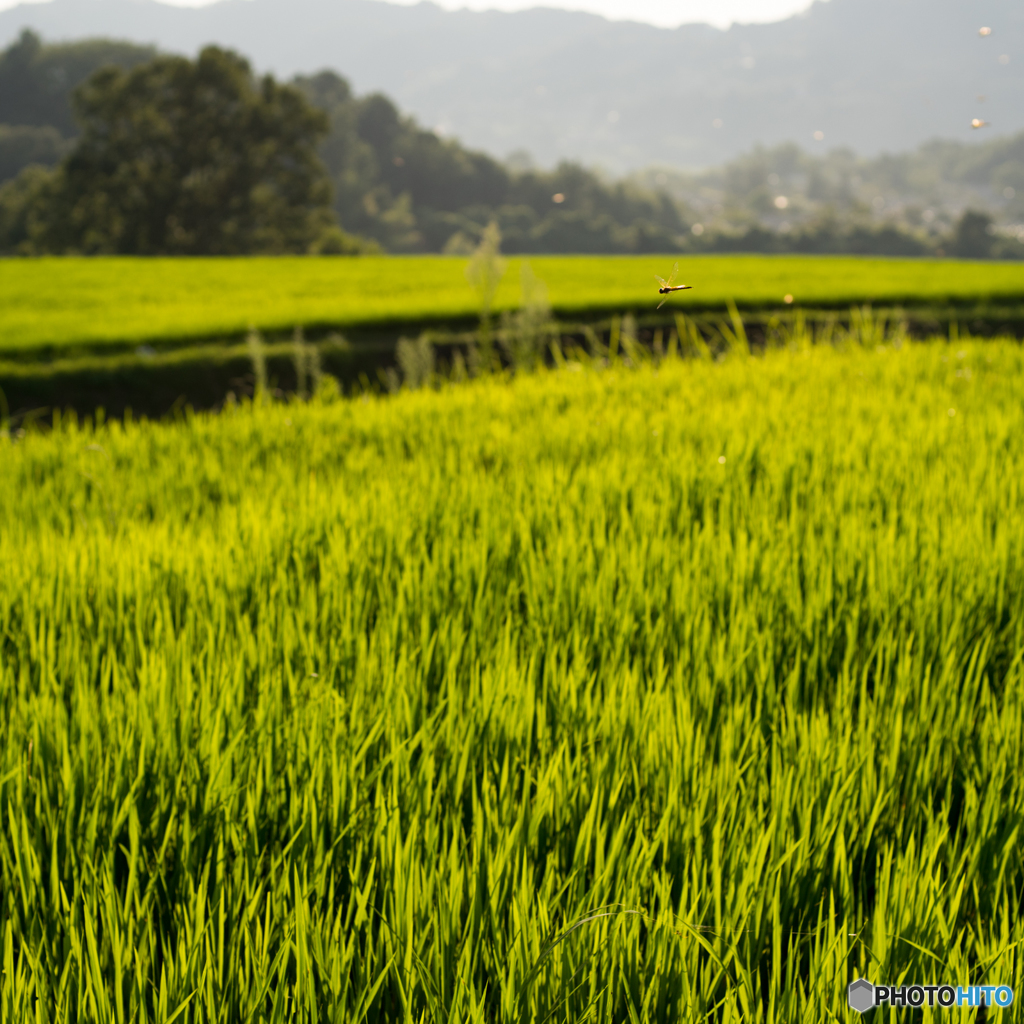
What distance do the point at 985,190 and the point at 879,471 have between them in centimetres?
16887

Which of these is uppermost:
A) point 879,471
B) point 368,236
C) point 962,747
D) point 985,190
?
point 985,190

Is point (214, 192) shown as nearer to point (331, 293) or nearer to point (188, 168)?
point (188, 168)

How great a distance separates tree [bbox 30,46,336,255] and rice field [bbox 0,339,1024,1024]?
115ft

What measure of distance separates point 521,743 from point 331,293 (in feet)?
41.1

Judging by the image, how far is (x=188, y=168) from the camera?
3325cm

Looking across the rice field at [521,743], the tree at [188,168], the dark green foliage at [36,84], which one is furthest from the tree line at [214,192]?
the dark green foliage at [36,84]

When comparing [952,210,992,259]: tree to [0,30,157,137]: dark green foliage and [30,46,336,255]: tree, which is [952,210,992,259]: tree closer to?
[30,46,336,255]: tree

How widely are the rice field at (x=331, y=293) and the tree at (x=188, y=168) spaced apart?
16.6 meters

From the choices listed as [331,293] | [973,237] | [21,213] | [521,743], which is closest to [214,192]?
[21,213]

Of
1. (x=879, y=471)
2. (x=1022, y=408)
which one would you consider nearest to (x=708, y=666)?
(x=879, y=471)

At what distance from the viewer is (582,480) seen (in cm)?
250

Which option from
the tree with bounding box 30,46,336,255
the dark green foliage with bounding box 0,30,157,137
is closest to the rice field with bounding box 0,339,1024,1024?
the tree with bounding box 30,46,336,255

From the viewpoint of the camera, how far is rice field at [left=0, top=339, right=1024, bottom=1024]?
2.55ft

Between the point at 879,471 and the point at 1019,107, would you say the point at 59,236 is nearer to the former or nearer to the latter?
the point at 879,471
